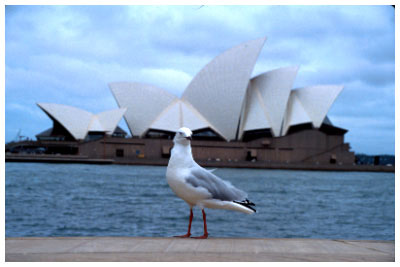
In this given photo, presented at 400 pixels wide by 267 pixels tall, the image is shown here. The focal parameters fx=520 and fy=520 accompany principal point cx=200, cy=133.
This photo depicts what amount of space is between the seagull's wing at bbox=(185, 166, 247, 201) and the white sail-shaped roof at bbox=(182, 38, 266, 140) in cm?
2950

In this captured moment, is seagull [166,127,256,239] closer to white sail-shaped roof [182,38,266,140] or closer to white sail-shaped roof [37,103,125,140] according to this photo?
white sail-shaped roof [182,38,266,140]

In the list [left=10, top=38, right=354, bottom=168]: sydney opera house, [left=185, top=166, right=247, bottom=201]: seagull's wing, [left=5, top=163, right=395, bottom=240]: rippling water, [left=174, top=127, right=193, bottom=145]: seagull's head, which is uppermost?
[left=10, top=38, right=354, bottom=168]: sydney opera house

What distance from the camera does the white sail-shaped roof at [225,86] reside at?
32.4 meters

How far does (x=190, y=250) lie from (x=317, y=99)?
34.4 meters

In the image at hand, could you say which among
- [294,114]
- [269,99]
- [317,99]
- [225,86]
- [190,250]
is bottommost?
[190,250]

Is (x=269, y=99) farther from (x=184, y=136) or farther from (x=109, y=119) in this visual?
(x=184, y=136)

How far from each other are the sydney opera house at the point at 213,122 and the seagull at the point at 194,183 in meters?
30.4

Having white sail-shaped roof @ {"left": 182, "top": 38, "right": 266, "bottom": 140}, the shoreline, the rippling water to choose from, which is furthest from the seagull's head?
white sail-shaped roof @ {"left": 182, "top": 38, "right": 266, "bottom": 140}

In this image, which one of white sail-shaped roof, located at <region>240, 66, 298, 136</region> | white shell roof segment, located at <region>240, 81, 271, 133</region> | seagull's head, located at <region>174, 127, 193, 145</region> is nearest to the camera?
seagull's head, located at <region>174, 127, 193, 145</region>

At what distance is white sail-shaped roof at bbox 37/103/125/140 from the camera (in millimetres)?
34750

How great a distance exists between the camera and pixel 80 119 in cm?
3569

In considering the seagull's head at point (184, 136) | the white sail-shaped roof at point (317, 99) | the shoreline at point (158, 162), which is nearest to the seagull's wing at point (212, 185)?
the seagull's head at point (184, 136)

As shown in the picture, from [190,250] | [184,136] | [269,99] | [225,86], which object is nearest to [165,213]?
[184,136]

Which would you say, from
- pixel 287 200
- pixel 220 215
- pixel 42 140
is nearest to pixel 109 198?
pixel 220 215
